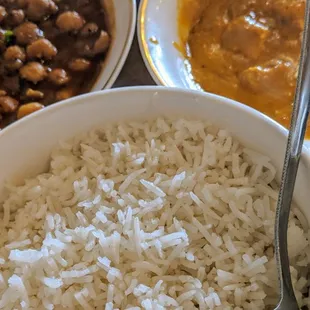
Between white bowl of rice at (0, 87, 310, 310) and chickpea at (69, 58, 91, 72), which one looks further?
chickpea at (69, 58, 91, 72)

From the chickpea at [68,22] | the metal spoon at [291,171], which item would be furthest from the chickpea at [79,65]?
the metal spoon at [291,171]

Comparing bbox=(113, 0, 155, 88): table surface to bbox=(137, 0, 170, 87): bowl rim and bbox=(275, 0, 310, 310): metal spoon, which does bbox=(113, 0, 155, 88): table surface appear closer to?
bbox=(137, 0, 170, 87): bowl rim

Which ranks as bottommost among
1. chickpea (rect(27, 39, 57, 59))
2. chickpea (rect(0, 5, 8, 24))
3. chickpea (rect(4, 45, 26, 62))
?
chickpea (rect(4, 45, 26, 62))

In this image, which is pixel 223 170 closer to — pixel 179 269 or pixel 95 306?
pixel 179 269

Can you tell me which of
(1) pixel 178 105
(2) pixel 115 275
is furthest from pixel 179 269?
(1) pixel 178 105

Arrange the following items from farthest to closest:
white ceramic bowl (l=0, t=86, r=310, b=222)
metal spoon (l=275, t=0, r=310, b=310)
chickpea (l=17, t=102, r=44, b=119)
Answer: chickpea (l=17, t=102, r=44, b=119), white ceramic bowl (l=0, t=86, r=310, b=222), metal spoon (l=275, t=0, r=310, b=310)

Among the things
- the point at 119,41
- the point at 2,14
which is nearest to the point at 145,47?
the point at 119,41

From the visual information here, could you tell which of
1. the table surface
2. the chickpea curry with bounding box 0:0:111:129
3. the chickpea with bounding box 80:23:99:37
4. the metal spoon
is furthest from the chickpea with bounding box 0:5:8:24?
the metal spoon

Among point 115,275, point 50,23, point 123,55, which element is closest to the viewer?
point 115,275
